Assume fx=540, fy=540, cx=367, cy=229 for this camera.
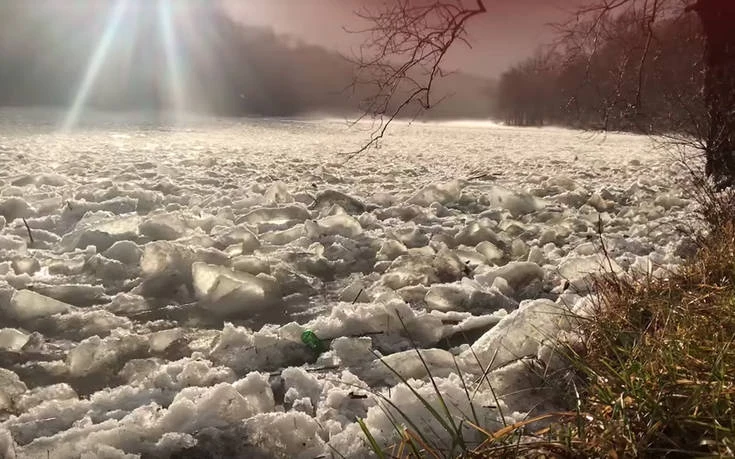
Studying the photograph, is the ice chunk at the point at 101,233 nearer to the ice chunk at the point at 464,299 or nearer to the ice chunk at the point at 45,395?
the ice chunk at the point at 45,395

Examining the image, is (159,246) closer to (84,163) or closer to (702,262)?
(702,262)

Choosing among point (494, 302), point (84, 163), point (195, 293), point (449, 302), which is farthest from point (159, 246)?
point (84, 163)

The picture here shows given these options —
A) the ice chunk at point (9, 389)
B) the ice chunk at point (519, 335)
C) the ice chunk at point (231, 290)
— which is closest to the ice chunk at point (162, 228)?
the ice chunk at point (231, 290)

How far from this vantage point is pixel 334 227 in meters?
4.05

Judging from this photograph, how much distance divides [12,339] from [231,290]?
92 cm

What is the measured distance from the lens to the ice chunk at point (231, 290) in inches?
104

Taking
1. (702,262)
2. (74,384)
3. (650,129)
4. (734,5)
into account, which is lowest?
(74,384)

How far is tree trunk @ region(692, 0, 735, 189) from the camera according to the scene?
3.80 m

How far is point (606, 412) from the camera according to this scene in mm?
1228

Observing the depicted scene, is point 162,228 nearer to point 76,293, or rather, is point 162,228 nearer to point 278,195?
point 76,293

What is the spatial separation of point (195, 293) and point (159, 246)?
0.47 metres

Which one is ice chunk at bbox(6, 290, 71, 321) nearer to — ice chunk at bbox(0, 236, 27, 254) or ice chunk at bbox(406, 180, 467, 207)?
ice chunk at bbox(0, 236, 27, 254)

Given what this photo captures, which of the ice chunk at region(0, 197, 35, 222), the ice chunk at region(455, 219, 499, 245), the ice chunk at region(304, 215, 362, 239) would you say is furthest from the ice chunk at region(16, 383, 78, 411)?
the ice chunk at region(0, 197, 35, 222)

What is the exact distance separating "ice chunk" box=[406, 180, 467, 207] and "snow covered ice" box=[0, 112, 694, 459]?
0.02 meters
